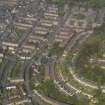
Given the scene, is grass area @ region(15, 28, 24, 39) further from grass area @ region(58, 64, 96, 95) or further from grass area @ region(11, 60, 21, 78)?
grass area @ region(58, 64, 96, 95)

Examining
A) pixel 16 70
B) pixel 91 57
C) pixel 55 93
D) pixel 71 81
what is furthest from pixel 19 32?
pixel 55 93

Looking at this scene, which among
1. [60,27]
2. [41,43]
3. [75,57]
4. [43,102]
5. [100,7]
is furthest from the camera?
[100,7]

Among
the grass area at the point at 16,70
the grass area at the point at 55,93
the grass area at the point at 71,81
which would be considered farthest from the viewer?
the grass area at the point at 16,70

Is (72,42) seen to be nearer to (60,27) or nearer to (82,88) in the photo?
(60,27)

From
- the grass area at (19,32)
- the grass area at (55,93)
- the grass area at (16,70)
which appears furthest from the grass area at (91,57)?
the grass area at (19,32)

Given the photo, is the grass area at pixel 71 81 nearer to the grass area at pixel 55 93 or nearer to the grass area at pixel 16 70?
the grass area at pixel 55 93

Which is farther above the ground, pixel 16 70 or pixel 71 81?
pixel 16 70

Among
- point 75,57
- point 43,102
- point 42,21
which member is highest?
point 42,21

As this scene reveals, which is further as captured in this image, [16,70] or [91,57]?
[91,57]

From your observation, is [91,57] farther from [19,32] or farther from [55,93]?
[19,32]

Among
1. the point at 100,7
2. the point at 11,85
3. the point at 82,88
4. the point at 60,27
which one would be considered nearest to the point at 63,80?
the point at 82,88

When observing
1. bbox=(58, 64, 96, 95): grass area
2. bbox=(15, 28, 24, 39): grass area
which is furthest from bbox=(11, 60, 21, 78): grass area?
bbox=(15, 28, 24, 39): grass area
